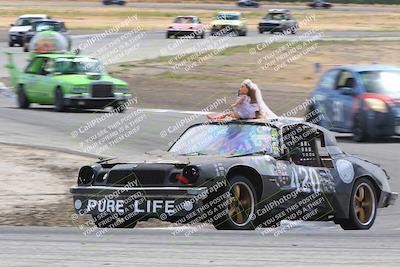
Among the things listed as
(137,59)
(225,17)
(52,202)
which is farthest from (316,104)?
(225,17)

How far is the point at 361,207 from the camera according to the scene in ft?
37.8

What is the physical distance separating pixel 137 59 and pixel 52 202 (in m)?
29.4

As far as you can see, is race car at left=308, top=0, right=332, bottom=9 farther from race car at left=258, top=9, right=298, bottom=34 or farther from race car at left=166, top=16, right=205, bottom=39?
race car at left=166, top=16, right=205, bottom=39

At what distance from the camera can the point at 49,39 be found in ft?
106

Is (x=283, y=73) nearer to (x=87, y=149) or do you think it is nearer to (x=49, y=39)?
(x=49, y=39)

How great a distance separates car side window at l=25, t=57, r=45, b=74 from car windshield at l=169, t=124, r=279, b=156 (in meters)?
16.2

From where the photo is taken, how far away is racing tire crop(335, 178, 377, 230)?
11328 millimetres

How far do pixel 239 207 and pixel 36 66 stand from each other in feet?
58.0

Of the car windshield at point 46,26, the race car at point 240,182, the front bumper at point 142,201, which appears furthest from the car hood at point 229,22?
the front bumper at point 142,201

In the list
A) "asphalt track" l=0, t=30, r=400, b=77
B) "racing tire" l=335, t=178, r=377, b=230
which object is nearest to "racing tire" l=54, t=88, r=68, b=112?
"asphalt track" l=0, t=30, r=400, b=77

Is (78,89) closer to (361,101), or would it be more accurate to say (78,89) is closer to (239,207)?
(361,101)

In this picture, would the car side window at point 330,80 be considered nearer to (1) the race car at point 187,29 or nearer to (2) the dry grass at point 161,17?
(1) the race car at point 187,29

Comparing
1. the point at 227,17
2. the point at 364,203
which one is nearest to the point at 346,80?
the point at 364,203

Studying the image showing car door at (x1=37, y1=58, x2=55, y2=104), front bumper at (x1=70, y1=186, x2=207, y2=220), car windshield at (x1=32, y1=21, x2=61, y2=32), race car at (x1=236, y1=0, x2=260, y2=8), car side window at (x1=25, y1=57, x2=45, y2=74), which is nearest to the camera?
front bumper at (x1=70, y1=186, x2=207, y2=220)
